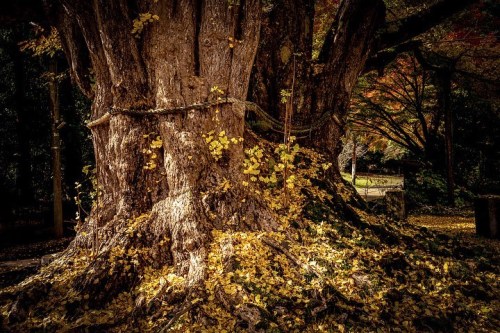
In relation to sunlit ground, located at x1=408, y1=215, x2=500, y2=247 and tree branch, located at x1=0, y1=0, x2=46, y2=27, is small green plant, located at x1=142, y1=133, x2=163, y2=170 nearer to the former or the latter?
tree branch, located at x1=0, y1=0, x2=46, y2=27

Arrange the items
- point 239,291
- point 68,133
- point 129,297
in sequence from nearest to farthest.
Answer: point 239,291 → point 129,297 → point 68,133

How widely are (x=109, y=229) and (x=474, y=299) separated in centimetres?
409

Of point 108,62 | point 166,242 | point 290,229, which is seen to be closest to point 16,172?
point 108,62

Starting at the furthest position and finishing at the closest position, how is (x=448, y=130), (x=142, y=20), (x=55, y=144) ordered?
(x=448, y=130) < (x=55, y=144) < (x=142, y=20)

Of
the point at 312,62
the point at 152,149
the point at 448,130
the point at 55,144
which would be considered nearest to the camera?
the point at 152,149

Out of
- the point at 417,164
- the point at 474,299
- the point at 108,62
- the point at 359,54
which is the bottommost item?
the point at 474,299

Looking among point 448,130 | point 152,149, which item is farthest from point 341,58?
point 448,130

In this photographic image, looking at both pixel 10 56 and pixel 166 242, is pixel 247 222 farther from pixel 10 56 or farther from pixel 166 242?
pixel 10 56

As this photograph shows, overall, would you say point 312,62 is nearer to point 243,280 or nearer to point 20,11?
point 243,280

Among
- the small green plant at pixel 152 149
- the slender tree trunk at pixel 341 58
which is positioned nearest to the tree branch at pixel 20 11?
the small green plant at pixel 152 149

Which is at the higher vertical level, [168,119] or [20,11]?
[20,11]

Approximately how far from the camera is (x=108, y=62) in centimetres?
387

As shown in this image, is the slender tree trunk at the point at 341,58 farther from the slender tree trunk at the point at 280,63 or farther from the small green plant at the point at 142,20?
the small green plant at the point at 142,20

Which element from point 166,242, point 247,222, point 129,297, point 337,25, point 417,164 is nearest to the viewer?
point 129,297
